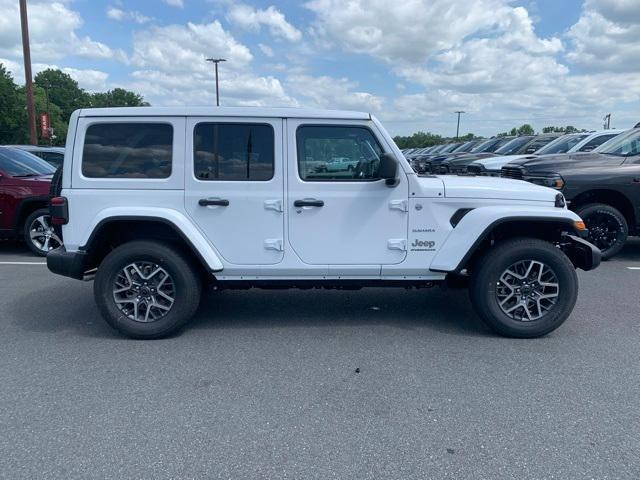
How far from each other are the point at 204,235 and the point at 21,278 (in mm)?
3594

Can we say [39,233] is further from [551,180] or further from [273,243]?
[551,180]

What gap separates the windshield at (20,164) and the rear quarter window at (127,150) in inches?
181

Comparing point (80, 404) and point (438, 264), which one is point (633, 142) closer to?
point (438, 264)

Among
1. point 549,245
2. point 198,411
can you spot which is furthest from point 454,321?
point 198,411

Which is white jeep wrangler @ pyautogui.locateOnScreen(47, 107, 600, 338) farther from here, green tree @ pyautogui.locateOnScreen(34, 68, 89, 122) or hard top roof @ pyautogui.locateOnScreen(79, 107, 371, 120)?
green tree @ pyautogui.locateOnScreen(34, 68, 89, 122)

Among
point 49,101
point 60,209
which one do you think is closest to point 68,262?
point 60,209

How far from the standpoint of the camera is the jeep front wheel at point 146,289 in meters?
4.29

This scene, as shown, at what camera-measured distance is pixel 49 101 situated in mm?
86062

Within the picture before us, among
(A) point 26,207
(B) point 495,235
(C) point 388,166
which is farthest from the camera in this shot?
(A) point 26,207

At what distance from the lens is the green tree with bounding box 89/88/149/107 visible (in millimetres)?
91994

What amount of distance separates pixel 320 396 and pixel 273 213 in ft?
5.31

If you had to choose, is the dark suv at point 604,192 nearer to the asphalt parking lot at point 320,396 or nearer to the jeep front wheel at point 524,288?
the asphalt parking lot at point 320,396

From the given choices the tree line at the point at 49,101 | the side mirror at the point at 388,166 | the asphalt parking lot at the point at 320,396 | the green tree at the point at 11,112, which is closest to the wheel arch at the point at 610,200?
the asphalt parking lot at the point at 320,396

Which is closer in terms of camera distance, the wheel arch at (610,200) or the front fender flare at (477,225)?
the front fender flare at (477,225)
